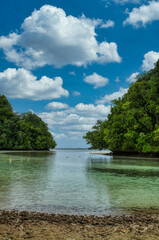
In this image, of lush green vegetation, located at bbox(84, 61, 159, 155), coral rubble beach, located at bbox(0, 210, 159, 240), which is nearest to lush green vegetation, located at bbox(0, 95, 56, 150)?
lush green vegetation, located at bbox(84, 61, 159, 155)

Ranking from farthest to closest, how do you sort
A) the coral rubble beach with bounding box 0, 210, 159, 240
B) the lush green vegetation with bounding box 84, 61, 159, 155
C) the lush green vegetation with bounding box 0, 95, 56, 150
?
1. the lush green vegetation with bounding box 0, 95, 56, 150
2. the lush green vegetation with bounding box 84, 61, 159, 155
3. the coral rubble beach with bounding box 0, 210, 159, 240

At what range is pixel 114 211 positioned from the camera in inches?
301

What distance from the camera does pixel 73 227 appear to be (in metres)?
5.56

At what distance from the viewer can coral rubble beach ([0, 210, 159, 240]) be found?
4930mm

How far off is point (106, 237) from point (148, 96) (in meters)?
40.9

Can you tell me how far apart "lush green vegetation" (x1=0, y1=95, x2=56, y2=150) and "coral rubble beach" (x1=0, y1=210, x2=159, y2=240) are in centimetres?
8499

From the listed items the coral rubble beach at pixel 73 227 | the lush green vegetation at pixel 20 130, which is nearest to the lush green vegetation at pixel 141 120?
→ the coral rubble beach at pixel 73 227

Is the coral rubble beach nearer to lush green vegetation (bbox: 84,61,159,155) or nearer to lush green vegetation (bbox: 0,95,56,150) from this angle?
lush green vegetation (bbox: 84,61,159,155)

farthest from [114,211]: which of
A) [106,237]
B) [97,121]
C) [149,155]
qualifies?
[97,121]

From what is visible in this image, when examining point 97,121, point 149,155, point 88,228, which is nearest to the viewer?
point 88,228

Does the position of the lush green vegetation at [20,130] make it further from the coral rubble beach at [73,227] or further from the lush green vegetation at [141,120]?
the coral rubble beach at [73,227]

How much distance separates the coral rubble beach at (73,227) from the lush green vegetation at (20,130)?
279 feet

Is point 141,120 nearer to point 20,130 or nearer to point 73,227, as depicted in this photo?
point 73,227

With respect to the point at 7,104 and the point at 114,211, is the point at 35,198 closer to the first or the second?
the point at 114,211
